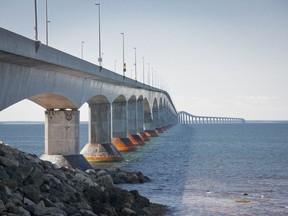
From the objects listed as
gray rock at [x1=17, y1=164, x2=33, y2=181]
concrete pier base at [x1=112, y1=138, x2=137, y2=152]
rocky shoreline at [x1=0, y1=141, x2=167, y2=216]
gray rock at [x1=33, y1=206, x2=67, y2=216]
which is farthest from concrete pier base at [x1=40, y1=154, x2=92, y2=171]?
concrete pier base at [x1=112, y1=138, x2=137, y2=152]

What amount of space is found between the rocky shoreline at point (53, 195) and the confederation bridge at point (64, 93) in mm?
4498

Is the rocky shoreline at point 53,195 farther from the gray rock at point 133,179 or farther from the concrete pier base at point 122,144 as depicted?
the concrete pier base at point 122,144

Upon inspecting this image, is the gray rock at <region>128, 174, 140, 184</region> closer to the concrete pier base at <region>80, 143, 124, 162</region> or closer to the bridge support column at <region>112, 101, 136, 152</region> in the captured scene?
the concrete pier base at <region>80, 143, 124, 162</region>

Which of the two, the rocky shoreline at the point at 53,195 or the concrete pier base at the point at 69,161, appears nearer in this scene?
the rocky shoreline at the point at 53,195

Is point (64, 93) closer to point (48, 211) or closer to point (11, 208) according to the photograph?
point (48, 211)

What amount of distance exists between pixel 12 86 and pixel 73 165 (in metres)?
13.2

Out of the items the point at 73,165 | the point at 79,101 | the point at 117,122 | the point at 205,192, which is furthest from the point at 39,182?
A: the point at 117,122

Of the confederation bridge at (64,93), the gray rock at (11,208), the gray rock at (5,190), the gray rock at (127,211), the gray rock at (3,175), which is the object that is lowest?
the gray rock at (127,211)

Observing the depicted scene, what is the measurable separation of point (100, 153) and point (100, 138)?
5.94 feet

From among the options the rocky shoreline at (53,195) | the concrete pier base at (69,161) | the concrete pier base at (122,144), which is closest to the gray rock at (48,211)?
the rocky shoreline at (53,195)

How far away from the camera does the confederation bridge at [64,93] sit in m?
25.8

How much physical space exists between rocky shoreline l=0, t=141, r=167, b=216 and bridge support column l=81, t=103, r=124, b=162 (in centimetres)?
2569

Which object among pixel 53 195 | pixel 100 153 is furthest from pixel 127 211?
pixel 100 153

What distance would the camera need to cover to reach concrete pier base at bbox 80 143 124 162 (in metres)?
52.4
